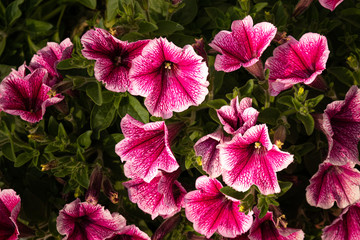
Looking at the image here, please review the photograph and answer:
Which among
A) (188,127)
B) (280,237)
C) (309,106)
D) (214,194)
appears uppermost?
(309,106)

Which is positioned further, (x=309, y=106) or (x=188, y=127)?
(x=188, y=127)

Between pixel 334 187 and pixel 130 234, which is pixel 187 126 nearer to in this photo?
pixel 130 234

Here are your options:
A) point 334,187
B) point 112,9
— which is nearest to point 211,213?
point 334,187

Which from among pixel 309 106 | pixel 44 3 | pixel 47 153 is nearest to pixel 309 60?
pixel 309 106

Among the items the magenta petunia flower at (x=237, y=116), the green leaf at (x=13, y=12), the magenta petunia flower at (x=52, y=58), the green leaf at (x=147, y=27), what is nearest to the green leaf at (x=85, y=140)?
the magenta petunia flower at (x=52, y=58)

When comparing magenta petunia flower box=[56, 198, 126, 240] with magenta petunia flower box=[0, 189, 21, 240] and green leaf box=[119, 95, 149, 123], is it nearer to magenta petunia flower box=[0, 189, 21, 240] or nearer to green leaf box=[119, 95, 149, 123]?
magenta petunia flower box=[0, 189, 21, 240]

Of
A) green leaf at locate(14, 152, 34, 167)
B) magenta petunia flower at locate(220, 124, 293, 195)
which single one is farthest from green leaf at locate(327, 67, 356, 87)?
green leaf at locate(14, 152, 34, 167)

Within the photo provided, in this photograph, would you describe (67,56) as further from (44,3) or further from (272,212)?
→ (272,212)
